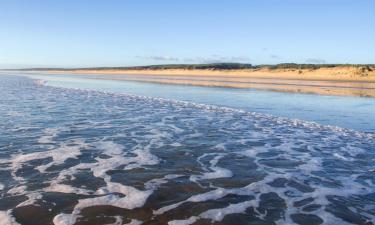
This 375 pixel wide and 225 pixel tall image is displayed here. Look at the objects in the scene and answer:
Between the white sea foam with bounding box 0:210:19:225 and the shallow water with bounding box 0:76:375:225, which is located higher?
the white sea foam with bounding box 0:210:19:225

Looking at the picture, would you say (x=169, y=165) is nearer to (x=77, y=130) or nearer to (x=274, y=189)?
(x=274, y=189)

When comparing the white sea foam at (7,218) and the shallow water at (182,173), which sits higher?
the white sea foam at (7,218)

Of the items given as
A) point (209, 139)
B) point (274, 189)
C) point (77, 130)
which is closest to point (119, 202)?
point (274, 189)

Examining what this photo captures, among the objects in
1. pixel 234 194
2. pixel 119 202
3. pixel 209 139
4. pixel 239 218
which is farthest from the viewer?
pixel 209 139

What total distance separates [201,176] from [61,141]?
461 cm

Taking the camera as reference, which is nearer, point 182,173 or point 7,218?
point 7,218

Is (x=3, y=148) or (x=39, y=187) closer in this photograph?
(x=39, y=187)

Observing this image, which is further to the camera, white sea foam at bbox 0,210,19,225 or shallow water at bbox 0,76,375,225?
shallow water at bbox 0,76,375,225

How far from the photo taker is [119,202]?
6383mm

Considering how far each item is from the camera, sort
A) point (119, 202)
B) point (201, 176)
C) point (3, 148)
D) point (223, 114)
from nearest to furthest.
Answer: point (119, 202)
point (201, 176)
point (3, 148)
point (223, 114)

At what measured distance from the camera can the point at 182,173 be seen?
804 centimetres

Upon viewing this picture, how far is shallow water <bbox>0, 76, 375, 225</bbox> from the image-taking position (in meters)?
6.01

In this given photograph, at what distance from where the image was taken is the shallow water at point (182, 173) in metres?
6.01

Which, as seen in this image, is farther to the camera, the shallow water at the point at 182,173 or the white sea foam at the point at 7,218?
the shallow water at the point at 182,173
